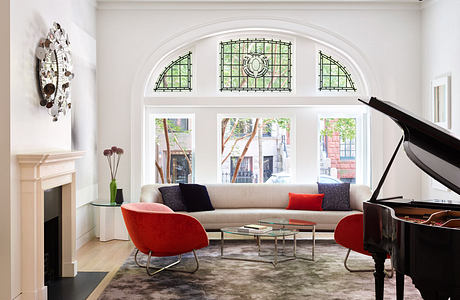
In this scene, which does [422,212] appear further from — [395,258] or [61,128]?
[61,128]

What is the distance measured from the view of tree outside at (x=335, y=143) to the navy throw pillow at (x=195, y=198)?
7.13 ft

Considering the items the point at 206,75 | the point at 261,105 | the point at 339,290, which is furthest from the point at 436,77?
the point at 339,290

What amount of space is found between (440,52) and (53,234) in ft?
18.8

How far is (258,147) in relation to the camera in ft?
27.0

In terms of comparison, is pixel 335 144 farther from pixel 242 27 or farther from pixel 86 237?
pixel 86 237

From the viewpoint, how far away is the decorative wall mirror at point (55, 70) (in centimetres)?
464

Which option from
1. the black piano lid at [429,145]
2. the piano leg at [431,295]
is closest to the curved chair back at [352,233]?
the black piano lid at [429,145]

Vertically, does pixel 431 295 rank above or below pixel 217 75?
below

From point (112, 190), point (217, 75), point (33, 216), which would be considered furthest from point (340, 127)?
point (33, 216)

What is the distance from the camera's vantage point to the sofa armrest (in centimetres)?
720

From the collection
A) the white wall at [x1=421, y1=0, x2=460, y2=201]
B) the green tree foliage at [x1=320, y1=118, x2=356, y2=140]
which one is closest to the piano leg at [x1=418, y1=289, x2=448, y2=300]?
the white wall at [x1=421, y1=0, x2=460, y2=201]

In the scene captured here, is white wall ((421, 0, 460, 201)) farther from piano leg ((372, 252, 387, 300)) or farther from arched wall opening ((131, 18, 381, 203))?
piano leg ((372, 252, 387, 300))

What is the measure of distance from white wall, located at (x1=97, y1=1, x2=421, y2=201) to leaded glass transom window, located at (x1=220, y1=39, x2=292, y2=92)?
0.43 metres

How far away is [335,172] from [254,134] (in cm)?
148
